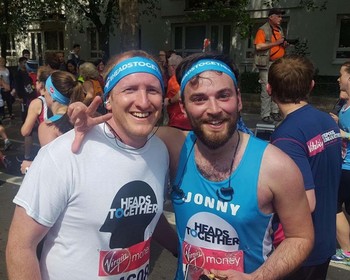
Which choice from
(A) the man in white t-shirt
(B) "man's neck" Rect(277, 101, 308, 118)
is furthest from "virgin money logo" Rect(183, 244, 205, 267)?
(B) "man's neck" Rect(277, 101, 308, 118)

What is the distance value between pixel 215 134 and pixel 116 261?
27.5 inches

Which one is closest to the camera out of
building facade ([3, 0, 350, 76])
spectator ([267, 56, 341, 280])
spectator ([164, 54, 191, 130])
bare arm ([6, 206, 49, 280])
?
bare arm ([6, 206, 49, 280])

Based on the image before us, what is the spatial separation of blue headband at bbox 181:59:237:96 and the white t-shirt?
1.45ft

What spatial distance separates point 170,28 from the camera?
20.0 meters

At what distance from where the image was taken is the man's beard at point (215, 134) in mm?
1693

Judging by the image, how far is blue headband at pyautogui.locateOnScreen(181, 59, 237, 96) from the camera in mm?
1742

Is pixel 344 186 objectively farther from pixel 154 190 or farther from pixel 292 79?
pixel 154 190

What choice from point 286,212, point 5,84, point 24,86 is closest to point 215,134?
point 286,212

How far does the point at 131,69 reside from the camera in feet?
5.28

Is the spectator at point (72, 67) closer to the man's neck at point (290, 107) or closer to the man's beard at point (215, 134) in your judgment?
the man's neck at point (290, 107)

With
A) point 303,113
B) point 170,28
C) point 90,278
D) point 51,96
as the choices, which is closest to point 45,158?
point 90,278

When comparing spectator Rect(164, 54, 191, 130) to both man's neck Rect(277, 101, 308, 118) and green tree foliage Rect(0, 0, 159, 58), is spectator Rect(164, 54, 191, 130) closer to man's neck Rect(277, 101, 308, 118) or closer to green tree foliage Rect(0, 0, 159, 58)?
man's neck Rect(277, 101, 308, 118)

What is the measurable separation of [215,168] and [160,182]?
0.26 m

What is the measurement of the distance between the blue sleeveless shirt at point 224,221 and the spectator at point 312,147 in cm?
49
